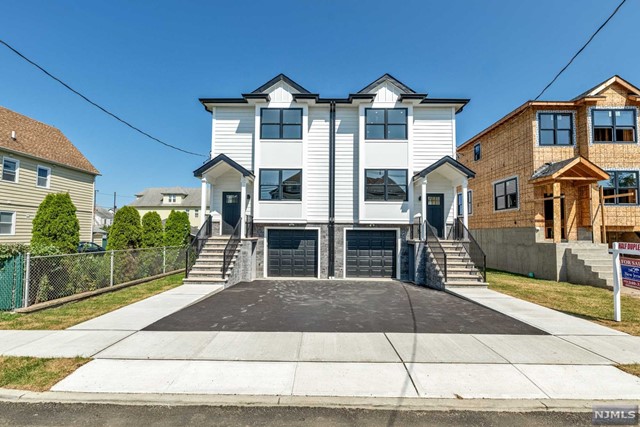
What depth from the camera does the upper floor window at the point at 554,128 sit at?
1530cm

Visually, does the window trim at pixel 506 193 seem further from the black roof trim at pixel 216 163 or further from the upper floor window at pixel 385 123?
the black roof trim at pixel 216 163

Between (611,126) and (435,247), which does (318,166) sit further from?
(611,126)

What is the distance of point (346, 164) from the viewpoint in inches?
574

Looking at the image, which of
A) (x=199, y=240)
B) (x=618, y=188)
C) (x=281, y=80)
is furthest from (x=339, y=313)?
(x=618, y=188)

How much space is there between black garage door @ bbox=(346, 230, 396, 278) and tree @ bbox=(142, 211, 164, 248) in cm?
1045

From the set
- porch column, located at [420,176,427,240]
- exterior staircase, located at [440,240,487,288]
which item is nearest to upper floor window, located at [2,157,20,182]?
porch column, located at [420,176,427,240]

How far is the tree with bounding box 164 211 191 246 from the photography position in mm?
19391

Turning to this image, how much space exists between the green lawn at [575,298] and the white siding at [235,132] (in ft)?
40.8

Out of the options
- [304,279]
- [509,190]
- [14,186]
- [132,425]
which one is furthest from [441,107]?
[14,186]

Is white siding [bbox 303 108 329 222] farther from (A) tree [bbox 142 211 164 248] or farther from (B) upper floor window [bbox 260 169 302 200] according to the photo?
(A) tree [bbox 142 211 164 248]

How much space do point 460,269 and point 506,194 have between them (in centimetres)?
820

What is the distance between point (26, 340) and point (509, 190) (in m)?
20.3

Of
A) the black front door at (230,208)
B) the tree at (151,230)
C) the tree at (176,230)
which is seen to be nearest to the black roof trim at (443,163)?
the black front door at (230,208)

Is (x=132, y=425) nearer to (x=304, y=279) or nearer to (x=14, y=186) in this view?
(x=304, y=279)
